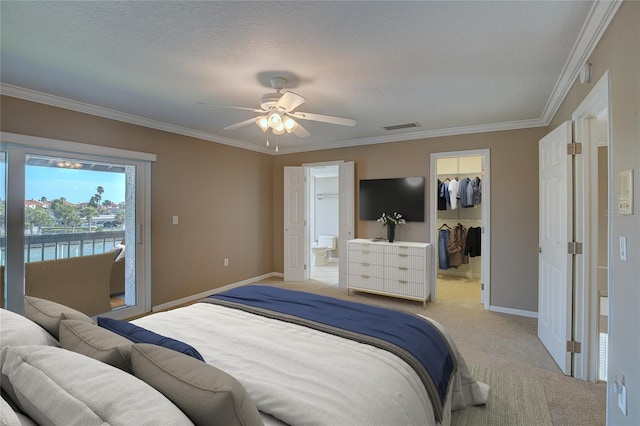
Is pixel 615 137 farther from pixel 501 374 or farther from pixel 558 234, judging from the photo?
pixel 501 374

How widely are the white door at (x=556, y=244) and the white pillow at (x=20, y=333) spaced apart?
3324 mm

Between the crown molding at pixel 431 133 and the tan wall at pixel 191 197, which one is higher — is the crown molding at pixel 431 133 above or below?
above

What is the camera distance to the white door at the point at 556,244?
2.51 meters

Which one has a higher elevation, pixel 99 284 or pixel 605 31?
pixel 605 31

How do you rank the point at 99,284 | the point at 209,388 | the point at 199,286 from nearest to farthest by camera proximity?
1. the point at 209,388
2. the point at 99,284
3. the point at 199,286

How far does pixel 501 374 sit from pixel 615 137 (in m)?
1.92

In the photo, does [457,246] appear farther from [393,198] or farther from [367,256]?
[367,256]

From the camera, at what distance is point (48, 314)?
144 centimetres

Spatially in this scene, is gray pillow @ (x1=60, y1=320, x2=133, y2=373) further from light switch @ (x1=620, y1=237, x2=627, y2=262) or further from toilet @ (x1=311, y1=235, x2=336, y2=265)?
toilet @ (x1=311, y1=235, x2=336, y2=265)

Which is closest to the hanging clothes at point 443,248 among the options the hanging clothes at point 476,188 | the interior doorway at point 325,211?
the hanging clothes at point 476,188

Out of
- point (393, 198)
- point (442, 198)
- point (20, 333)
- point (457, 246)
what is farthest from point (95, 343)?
A: point (457, 246)

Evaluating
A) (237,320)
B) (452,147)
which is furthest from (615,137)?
(452,147)

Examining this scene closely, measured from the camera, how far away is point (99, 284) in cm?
349

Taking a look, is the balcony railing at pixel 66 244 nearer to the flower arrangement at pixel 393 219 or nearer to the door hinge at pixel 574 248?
the flower arrangement at pixel 393 219
